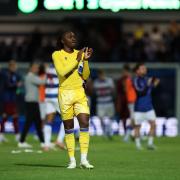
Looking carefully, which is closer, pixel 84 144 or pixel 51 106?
pixel 84 144

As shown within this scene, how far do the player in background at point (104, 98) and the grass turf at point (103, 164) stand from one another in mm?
4630

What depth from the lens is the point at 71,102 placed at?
15.4 m

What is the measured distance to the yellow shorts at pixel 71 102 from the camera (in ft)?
50.5

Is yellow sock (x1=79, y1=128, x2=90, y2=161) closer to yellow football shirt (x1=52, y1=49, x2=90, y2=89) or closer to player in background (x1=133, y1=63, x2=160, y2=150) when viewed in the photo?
yellow football shirt (x1=52, y1=49, x2=90, y2=89)

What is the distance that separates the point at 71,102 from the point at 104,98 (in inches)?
509

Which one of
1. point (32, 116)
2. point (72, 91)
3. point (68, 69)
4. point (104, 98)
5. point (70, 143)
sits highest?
point (68, 69)

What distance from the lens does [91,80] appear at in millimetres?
29875

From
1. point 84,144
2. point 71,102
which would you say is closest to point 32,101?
point 71,102

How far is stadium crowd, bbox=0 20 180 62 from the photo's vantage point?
3175cm

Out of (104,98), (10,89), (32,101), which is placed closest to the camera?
(32,101)

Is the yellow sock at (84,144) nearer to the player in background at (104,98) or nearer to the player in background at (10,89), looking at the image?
the player in background at (10,89)

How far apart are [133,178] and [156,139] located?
1372 cm

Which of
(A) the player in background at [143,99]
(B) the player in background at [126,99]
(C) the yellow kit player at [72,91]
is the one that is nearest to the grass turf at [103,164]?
(C) the yellow kit player at [72,91]

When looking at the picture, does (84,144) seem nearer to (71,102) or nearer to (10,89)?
(71,102)
